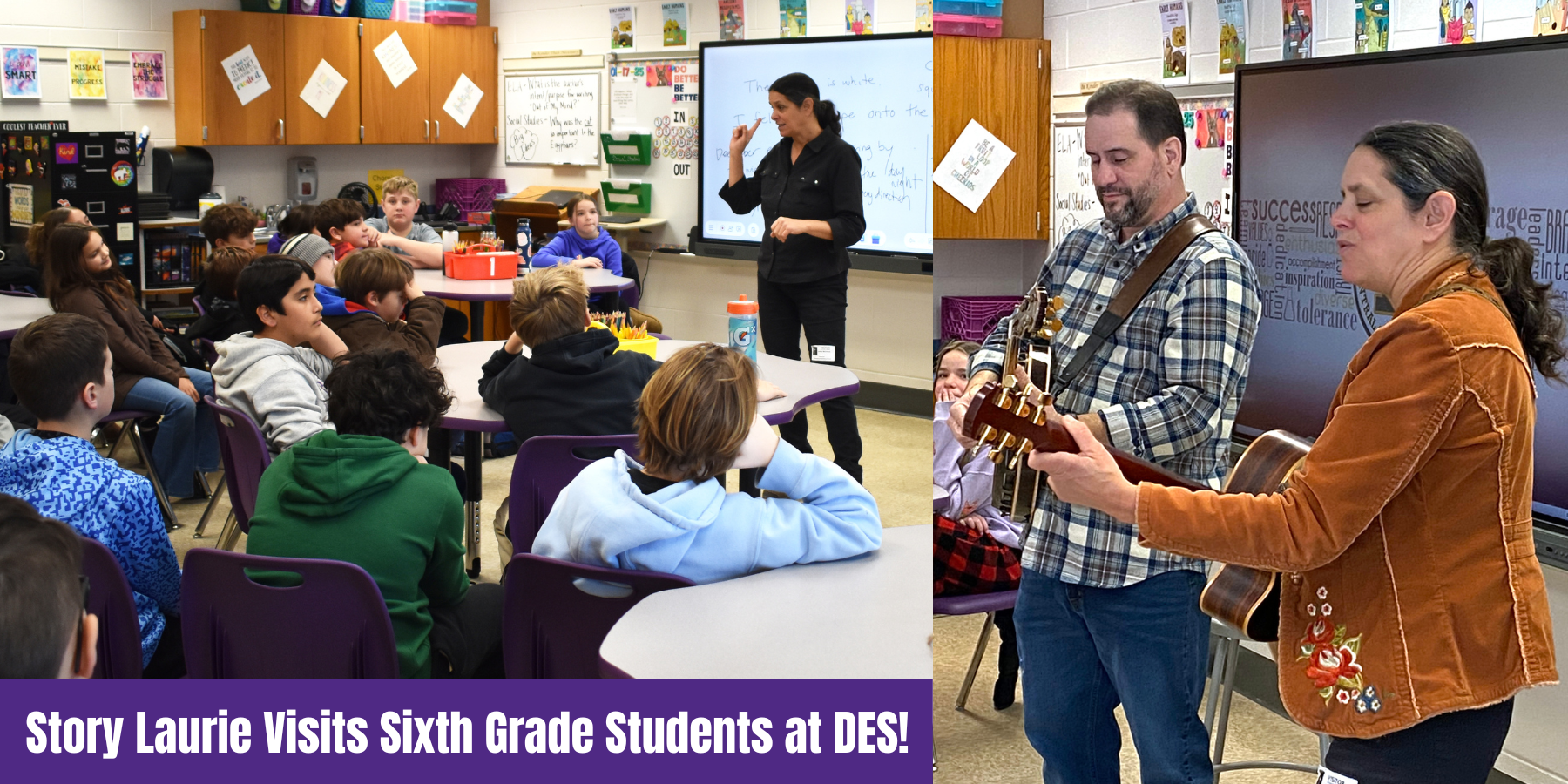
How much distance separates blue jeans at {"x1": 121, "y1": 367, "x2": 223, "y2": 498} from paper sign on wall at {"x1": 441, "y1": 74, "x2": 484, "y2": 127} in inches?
16.5

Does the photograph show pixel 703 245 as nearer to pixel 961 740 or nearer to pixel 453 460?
pixel 453 460

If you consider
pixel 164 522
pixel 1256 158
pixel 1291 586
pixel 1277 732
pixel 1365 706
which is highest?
pixel 1256 158

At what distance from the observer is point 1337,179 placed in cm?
285

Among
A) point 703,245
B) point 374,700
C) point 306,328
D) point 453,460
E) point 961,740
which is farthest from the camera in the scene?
point 961,740

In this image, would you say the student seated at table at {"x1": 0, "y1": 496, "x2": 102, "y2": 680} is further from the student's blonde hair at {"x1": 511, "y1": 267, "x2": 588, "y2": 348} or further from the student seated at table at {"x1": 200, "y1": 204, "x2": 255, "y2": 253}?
the student's blonde hair at {"x1": 511, "y1": 267, "x2": 588, "y2": 348}

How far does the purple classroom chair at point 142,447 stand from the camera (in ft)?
4.67

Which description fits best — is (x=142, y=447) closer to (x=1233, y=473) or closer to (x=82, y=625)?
(x=82, y=625)

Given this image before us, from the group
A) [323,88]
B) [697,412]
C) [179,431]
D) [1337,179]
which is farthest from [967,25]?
[1337,179]

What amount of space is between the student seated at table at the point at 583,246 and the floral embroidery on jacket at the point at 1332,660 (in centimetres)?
91

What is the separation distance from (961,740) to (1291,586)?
4.87ft

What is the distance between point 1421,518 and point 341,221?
1.22m

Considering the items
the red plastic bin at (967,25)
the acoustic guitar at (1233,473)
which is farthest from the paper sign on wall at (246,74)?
the acoustic guitar at (1233,473)

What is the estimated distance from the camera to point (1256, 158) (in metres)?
3.06

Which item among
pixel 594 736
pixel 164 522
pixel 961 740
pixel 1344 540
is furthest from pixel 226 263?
pixel 961 740
